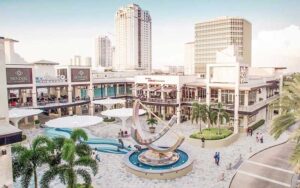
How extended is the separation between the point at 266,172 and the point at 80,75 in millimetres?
38032

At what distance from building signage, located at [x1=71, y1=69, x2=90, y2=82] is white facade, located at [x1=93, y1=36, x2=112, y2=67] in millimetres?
109484

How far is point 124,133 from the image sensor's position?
38219 mm

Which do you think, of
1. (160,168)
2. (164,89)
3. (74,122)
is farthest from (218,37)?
(160,168)

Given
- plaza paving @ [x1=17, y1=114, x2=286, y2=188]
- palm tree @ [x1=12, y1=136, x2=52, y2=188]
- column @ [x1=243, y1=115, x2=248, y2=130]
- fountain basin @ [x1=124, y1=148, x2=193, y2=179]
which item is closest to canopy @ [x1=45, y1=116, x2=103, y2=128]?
plaza paving @ [x1=17, y1=114, x2=286, y2=188]

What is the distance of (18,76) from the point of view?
1640 inches

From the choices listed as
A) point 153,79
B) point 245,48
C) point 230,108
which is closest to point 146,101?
point 153,79

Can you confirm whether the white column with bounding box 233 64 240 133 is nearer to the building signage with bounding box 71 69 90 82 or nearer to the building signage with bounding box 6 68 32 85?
the building signage with bounding box 71 69 90 82

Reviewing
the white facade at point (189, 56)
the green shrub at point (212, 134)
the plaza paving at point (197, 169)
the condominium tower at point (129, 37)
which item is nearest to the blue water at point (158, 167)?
the plaza paving at point (197, 169)

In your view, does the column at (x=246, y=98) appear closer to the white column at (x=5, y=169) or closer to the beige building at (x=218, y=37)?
the white column at (x=5, y=169)

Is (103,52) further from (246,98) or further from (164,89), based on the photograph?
(246,98)

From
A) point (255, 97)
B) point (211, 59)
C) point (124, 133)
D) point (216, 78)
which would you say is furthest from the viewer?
point (211, 59)

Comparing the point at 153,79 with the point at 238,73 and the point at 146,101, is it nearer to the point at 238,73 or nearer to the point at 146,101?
the point at 146,101

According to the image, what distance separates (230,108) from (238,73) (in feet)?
18.2

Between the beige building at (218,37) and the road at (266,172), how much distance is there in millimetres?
97429
